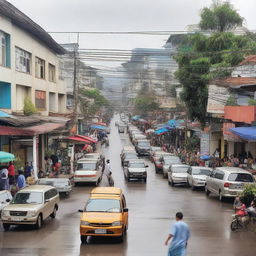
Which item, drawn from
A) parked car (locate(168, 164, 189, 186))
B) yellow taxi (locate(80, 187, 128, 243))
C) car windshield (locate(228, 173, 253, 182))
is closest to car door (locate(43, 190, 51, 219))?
yellow taxi (locate(80, 187, 128, 243))

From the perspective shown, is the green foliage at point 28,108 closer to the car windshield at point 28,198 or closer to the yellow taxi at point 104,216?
the car windshield at point 28,198

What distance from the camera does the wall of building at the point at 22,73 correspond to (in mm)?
33344

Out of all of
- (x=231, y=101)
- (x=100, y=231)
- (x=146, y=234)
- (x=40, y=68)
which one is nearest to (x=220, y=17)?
(x=231, y=101)

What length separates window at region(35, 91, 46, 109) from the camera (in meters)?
42.6

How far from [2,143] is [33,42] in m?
11.8

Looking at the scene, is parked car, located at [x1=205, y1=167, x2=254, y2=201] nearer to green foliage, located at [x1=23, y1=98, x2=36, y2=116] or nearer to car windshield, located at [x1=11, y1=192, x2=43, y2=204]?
car windshield, located at [x1=11, y1=192, x2=43, y2=204]

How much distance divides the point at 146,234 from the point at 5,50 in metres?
21.0

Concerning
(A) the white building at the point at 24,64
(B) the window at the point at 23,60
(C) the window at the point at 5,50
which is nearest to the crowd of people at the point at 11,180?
(A) the white building at the point at 24,64

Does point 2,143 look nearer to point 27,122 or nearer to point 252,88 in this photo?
point 27,122

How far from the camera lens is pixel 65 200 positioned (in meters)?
27.0

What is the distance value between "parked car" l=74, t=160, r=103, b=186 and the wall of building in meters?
6.55

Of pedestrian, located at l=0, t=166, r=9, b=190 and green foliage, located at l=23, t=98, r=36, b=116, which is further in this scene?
green foliage, located at l=23, t=98, r=36, b=116

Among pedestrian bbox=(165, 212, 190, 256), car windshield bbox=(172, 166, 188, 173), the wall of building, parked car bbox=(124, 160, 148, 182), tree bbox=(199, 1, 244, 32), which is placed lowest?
parked car bbox=(124, 160, 148, 182)

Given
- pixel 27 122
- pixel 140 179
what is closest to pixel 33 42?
pixel 27 122
